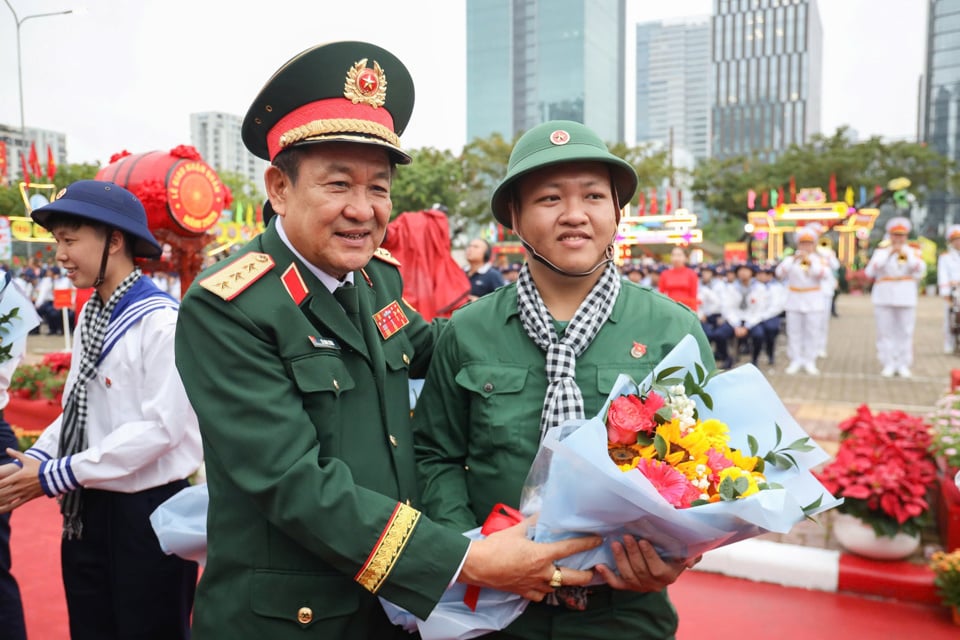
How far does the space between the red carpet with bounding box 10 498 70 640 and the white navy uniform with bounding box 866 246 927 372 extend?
1141cm

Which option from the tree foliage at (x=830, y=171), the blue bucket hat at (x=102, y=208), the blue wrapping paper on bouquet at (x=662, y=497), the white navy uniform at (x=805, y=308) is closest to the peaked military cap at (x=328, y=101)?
the blue wrapping paper on bouquet at (x=662, y=497)

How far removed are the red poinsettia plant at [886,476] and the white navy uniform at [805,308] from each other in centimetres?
759

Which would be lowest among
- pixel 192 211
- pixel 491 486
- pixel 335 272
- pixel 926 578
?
pixel 926 578

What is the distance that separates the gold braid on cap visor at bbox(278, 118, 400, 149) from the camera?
1.66 m

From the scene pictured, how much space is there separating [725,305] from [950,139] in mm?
73856

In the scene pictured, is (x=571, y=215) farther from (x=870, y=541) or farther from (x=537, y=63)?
(x=537, y=63)

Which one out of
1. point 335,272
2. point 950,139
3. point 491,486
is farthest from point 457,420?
point 950,139

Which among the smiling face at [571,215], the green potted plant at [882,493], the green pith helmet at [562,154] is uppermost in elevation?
the green pith helmet at [562,154]

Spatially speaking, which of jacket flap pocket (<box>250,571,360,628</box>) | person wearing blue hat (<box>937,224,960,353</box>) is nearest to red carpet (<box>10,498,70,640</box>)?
jacket flap pocket (<box>250,571,360,628</box>)

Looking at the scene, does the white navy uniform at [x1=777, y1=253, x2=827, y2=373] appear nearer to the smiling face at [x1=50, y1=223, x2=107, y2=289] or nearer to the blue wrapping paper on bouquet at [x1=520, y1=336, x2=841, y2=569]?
the blue wrapping paper on bouquet at [x1=520, y1=336, x2=841, y2=569]

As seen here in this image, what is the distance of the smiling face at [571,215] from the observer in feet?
6.42

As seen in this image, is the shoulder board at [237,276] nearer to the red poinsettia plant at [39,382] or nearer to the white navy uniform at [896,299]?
the red poinsettia plant at [39,382]

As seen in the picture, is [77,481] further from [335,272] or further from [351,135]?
[351,135]

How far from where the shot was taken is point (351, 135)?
65.6 inches
